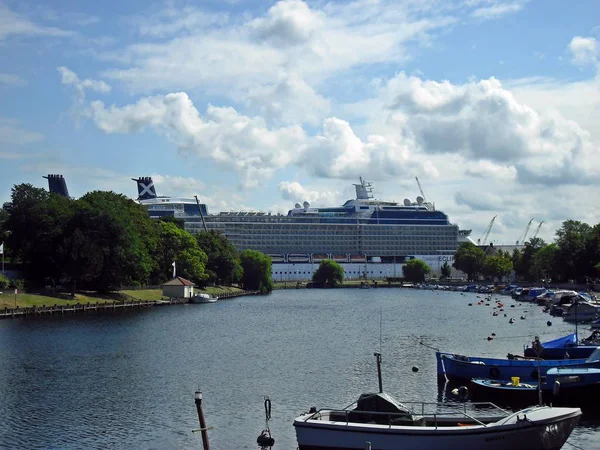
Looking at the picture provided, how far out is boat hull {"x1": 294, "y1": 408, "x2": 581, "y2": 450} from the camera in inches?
993

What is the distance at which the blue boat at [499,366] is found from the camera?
126ft

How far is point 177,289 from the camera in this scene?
122750 millimetres

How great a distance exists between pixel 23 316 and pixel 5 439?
57.1 m

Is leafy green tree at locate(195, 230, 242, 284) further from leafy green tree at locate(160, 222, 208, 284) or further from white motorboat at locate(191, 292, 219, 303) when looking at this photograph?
white motorboat at locate(191, 292, 219, 303)

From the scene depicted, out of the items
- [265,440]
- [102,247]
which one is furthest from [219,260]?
[265,440]

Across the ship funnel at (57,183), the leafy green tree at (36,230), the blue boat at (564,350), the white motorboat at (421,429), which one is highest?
the ship funnel at (57,183)

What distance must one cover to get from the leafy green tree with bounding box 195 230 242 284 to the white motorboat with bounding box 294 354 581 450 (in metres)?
119

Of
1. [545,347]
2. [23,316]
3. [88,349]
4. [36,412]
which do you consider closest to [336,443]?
[36,412]

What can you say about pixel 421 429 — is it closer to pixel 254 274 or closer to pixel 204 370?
pixel 204 370

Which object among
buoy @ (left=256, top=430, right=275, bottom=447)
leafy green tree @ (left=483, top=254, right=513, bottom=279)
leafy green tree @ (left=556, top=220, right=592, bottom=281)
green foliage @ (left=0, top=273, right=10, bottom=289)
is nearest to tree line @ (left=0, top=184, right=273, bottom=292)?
green foliage @ (left=0, top=273, right=10, bottom=289)

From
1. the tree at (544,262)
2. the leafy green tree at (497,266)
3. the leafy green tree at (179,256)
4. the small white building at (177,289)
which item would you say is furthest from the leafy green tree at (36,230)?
the leafy green tree at (497,266)

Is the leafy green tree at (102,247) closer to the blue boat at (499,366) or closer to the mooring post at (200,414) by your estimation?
the blue boat at (499,366)

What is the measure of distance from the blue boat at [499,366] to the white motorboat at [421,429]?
11145mm

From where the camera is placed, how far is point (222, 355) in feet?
177
